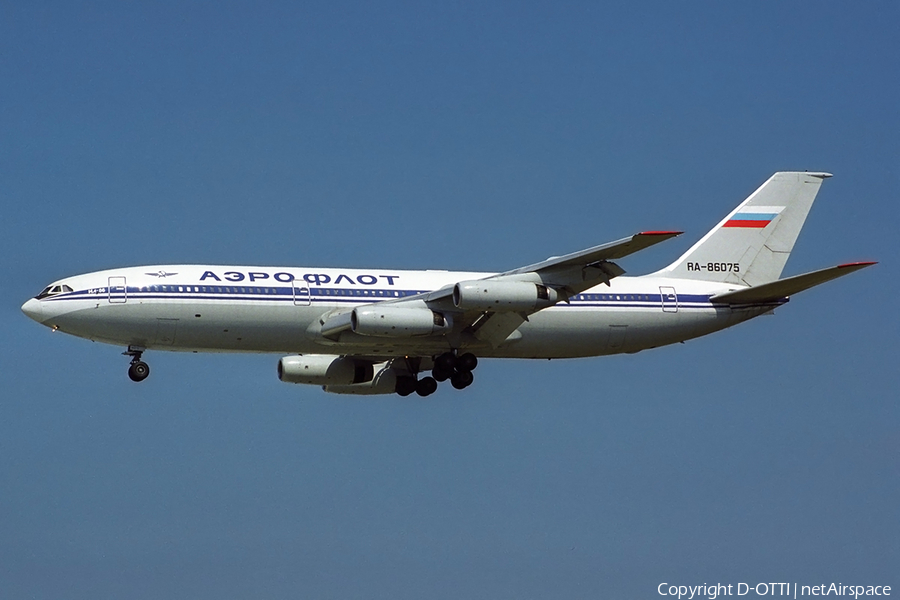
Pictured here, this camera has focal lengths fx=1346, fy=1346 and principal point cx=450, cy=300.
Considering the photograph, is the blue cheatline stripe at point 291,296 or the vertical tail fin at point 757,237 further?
the vertical tail fin at point 757,237

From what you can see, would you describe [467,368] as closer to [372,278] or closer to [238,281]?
[372,278]

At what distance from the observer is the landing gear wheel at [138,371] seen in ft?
155

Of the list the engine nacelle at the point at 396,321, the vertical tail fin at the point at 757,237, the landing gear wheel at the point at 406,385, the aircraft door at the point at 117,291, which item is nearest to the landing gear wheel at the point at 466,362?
the engine nacelle at the point at 396,321

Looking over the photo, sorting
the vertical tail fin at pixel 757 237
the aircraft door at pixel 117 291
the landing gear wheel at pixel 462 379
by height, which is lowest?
the landing gear wheel at pixel 462 379

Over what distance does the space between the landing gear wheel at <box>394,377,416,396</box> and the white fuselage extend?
10.3 ft

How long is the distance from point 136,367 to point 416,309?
10078 millimetres

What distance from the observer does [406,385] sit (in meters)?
53.2

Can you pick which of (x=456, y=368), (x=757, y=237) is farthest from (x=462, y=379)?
(x=757, y=237)

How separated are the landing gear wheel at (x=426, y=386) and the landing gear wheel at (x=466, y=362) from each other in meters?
3.86

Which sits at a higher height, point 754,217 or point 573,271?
point 754,217

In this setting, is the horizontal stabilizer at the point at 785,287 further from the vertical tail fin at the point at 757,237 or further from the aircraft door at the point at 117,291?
the aircraft door at the point at 117,291

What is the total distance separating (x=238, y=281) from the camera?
46.4m

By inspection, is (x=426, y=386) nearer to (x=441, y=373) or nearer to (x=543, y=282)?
(x=441, y=373)

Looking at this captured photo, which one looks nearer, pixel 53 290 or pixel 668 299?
pixel 53 290
